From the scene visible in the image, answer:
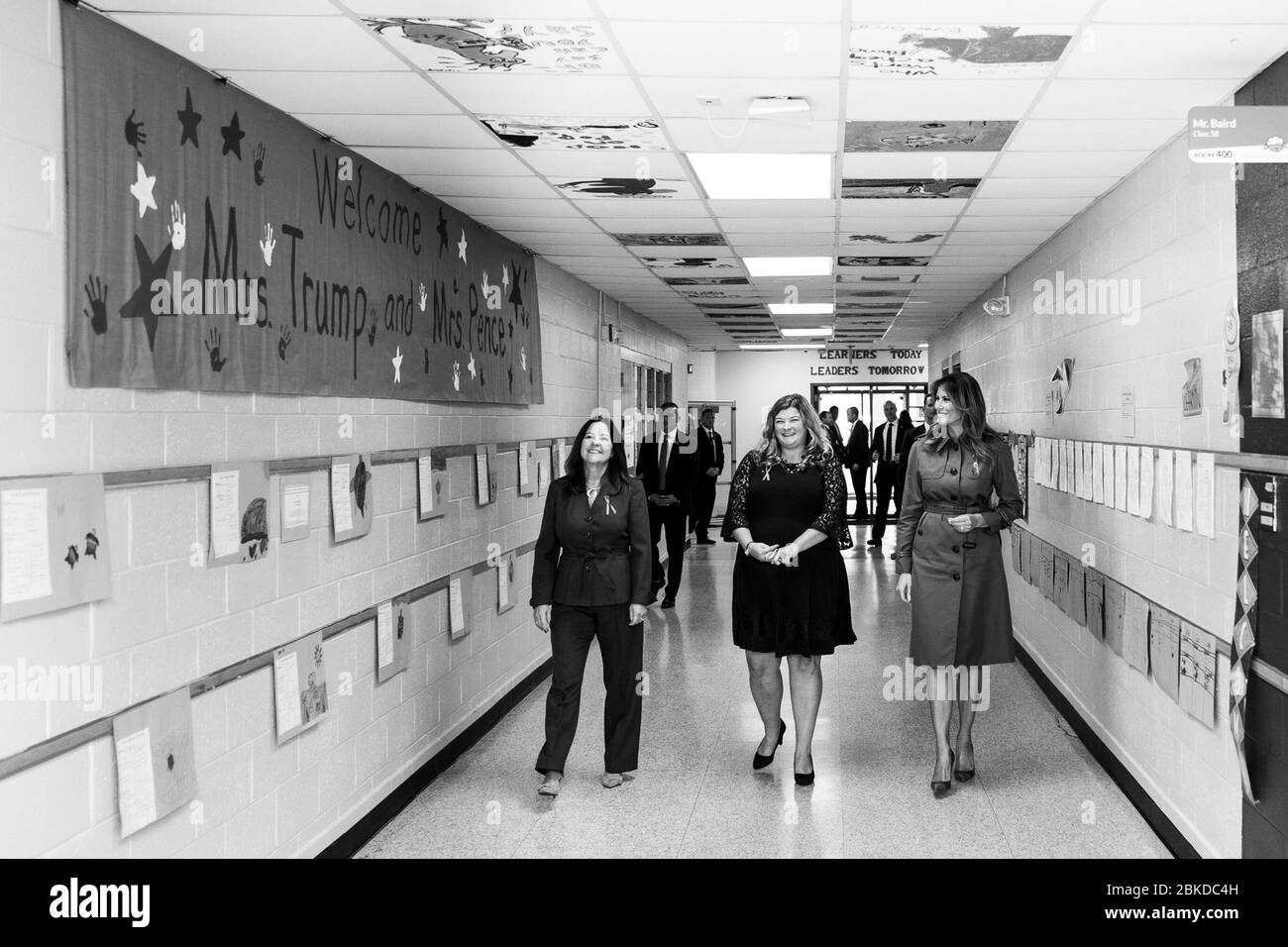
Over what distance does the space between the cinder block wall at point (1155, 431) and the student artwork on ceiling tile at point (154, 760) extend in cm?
299

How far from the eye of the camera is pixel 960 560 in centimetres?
428

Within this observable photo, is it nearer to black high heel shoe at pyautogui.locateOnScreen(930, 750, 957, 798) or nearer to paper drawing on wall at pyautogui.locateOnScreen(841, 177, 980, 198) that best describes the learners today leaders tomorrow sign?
paper drawing on wall at pyautogui.locateOnScreen(841, 177, 980, 198)

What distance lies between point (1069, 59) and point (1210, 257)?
907mm

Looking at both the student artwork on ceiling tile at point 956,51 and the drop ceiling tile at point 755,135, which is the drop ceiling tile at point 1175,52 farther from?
the drop ceiling tile at point 755,135

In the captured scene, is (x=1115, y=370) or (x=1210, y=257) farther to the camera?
(x=1115, y=370)

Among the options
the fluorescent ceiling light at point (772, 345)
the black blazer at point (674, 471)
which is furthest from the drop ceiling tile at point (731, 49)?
the fluorescent ceiling light at point (772, 345)

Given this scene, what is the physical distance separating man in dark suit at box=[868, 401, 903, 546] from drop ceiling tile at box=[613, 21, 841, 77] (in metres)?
9.55

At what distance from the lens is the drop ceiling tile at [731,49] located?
2.79 meters

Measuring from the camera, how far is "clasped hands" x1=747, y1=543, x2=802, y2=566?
4219 millimetres

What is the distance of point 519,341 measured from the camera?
6.07 meters

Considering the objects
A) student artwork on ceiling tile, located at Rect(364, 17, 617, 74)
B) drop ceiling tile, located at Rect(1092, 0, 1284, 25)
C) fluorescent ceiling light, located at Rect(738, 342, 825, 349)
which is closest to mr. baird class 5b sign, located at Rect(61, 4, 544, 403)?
student artwork on ceiling tile, located at Rect(364, 17, 617, 74)

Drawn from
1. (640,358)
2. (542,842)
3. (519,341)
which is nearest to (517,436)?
(519,341)

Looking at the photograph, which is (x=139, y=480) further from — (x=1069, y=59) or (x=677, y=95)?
(x=1069, y=59)

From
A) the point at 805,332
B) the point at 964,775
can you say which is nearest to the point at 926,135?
the point at 964,775
